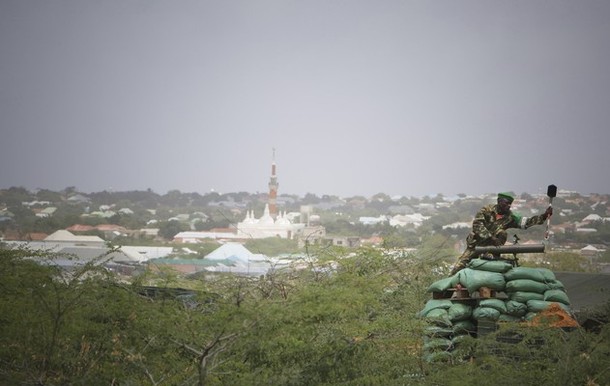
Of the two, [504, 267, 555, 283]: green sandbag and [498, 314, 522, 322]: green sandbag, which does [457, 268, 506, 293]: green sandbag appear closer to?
[504, 267, 555, 283]: green sandbag

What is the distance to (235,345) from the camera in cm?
958

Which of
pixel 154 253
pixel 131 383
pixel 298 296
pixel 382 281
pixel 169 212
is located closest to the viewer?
pixel 131 383

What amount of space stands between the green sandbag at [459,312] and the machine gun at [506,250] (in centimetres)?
93

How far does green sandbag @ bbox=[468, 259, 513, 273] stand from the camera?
40.1 feet

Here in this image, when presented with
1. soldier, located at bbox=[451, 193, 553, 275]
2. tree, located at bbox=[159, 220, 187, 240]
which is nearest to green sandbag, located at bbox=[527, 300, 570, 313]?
soldier, located at bbox=[451, 193, 553, 275]

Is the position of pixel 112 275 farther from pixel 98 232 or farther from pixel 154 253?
pixel 98 232

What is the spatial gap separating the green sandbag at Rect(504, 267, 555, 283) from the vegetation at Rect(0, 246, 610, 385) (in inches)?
37.0

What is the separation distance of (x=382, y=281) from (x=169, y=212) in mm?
167295

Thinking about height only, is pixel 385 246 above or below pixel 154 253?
above

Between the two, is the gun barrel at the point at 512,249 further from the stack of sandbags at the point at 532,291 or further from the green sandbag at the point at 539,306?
the green sandbag at the point at 539,306

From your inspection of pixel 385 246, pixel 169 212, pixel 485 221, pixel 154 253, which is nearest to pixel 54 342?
pixel 485 221

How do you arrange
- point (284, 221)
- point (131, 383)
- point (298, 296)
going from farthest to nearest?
point (284, 221) < point (298, 296) < point (131, 383)

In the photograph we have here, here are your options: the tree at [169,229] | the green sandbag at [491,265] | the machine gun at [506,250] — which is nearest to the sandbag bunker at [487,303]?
the green sandbag at [491,265]

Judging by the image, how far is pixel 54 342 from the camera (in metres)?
9.38
